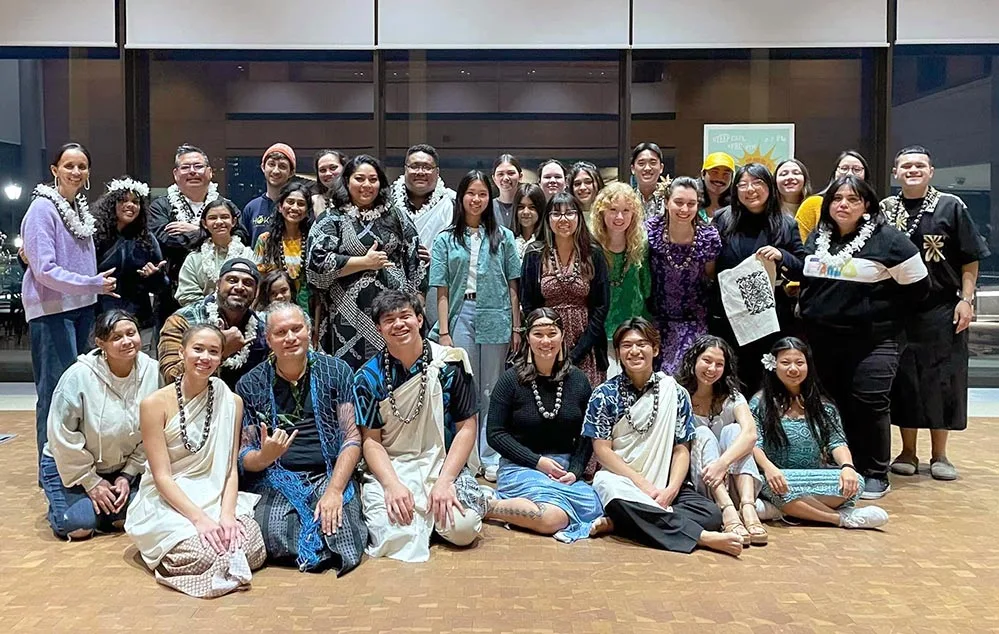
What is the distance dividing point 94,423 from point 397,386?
1.13m

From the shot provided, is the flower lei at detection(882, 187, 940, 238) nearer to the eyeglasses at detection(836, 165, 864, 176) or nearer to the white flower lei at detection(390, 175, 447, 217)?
the eyeglasses at detection(836, 165, 864, 176)

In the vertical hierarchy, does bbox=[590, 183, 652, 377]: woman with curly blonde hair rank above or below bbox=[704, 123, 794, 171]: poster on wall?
below

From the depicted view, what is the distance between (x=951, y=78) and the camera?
669 cm

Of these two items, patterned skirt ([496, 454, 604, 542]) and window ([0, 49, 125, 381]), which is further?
window ([0, 49, 125, 381])

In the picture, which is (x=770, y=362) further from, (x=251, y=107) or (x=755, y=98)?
(x=251, y=107)

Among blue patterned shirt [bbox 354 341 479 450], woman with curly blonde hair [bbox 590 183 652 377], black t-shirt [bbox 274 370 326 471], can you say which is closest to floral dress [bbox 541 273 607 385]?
woman with curly blonde hair [bbox 590 183 652 377]

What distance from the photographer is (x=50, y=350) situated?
13.0ft

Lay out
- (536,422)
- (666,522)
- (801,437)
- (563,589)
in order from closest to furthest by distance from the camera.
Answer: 1. (563,589)
2. (666,522)
3. (536,422)
4. (801,437)

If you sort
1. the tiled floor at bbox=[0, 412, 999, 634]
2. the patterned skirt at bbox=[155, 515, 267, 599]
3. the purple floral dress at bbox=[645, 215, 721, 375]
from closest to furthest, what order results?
the tiled floor at bbox=[0, 412, 999, 634]
the patterned skirt at bbox=[155, 515, 267, 599]
the purple floral dress at bbox=[645, 215, 721, 375]

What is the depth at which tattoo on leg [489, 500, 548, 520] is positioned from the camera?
335 cm

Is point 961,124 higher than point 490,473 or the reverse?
higher

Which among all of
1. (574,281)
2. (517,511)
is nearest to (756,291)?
(574,281)

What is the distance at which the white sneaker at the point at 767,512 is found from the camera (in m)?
3.51

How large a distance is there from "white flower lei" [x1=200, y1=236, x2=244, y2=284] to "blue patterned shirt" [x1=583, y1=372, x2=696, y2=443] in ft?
5.72
